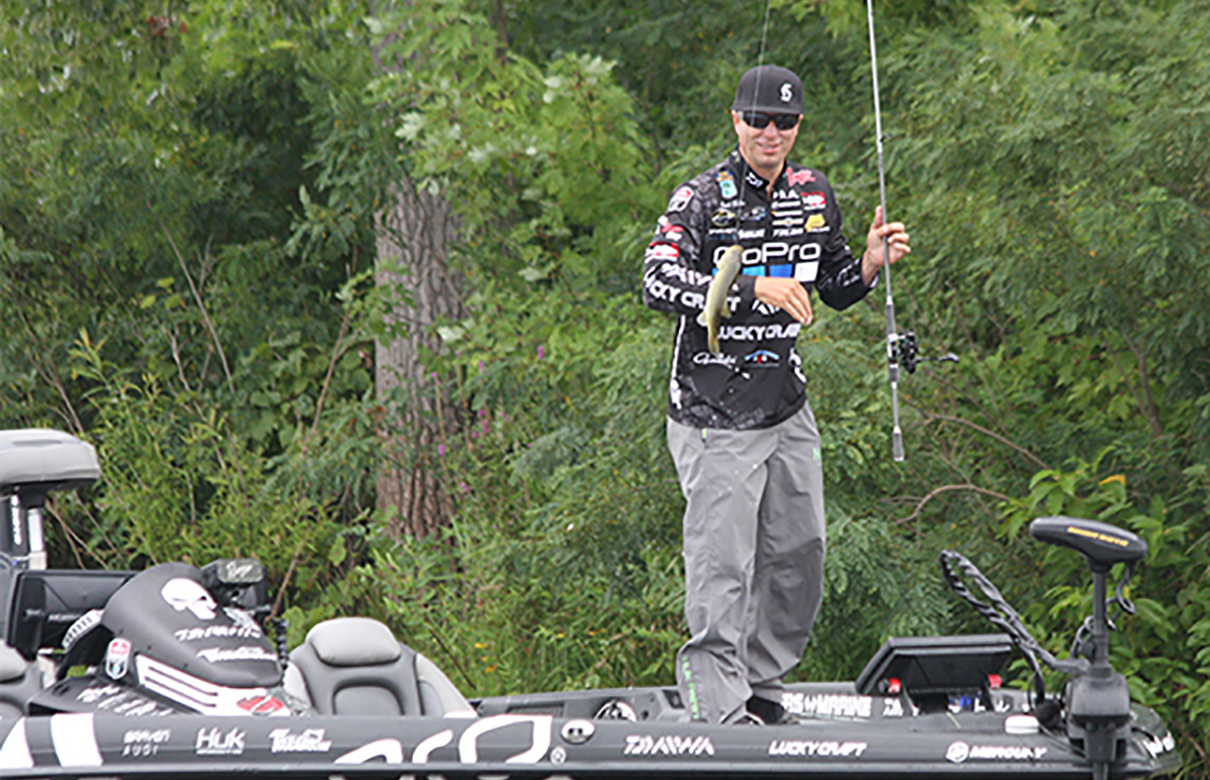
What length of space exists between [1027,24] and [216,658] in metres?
4.67

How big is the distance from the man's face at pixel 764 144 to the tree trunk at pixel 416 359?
457cm

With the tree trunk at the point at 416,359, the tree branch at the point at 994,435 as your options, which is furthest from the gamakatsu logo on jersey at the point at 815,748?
the tree trunk at the point at 416,359

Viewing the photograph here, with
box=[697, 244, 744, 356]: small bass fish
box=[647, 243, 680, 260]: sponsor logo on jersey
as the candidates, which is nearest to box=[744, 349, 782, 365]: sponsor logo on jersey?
box=[697, 244, 744, 356]: small bass fish

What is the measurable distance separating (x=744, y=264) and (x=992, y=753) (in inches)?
58.0

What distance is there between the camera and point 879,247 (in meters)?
4.25

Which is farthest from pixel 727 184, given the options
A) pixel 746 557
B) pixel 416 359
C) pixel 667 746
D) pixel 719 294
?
pixel 416 359

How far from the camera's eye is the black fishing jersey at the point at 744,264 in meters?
4.23

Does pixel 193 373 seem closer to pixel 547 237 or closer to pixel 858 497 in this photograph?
pixel 547 237

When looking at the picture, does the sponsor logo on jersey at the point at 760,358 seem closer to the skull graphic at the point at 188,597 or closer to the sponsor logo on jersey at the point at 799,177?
the sponsor logo on jersey at the point at 799,177

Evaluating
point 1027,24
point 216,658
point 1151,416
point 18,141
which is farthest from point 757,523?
point 18,141

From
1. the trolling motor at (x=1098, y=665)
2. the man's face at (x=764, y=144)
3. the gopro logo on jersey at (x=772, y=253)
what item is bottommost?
the trolling motor at (x=1098, y=665)

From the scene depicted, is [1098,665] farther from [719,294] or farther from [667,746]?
[719,294]

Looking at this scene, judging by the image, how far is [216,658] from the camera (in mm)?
3932

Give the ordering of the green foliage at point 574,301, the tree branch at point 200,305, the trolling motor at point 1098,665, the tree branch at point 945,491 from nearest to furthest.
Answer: the trolling motor at point 1098,665 < the green foliage at point 574,301 < the tree branch at point 945,491 < the tree branch at point 200,305
